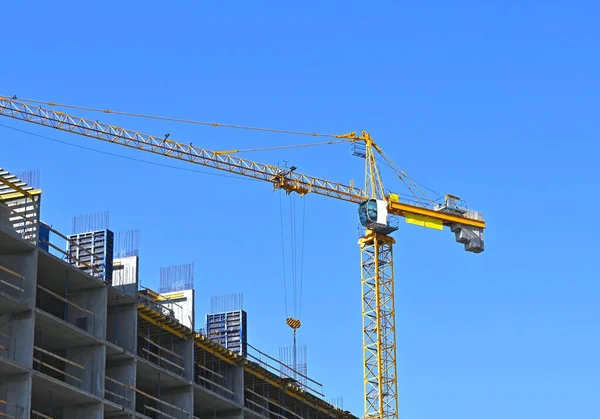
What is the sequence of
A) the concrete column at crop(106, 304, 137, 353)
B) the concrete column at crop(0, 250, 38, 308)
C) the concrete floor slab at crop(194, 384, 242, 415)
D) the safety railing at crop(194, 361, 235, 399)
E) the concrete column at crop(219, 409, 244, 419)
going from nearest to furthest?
the concrete column at crop(0, 250, 38, 308) < the concrete column at crop(106, 304, 137, 353) < the concrete floor slab at crop(194, 384, 242, 415) < the safety railing at crop(194, 361, 235, 399) < the concrete column at crop(219, 409, 244, 419)

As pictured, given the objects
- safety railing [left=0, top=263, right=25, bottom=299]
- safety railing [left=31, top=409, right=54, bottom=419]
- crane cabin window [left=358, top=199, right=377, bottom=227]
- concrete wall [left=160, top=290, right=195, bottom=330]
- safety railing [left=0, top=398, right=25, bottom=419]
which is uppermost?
→ crane cabin window [left=358, top=199, right=377, bottom=227]

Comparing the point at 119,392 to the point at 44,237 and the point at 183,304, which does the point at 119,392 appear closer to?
the point at 44,237

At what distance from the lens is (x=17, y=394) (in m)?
48.9

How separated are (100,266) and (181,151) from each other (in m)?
44.9

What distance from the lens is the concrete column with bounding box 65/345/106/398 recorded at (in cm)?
5350

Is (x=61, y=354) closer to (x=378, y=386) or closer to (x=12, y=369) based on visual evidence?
(x=12, y=369)

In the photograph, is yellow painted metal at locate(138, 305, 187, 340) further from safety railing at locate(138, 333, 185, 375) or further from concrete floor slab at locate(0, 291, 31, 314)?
concrete floor slab at locate(0, 291, 31, 314)

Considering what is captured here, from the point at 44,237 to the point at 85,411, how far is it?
25.0 ft

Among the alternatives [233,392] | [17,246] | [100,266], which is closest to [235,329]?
[233,392]

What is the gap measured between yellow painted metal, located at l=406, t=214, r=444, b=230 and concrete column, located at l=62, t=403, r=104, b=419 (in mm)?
58599

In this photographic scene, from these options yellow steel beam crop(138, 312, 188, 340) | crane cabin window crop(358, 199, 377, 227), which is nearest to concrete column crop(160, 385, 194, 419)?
yellow steel beam crop(138, 312, 188, 340)

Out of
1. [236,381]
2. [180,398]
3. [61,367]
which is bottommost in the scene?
[180,398]

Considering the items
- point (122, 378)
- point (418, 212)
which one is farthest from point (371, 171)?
point (122, 378)

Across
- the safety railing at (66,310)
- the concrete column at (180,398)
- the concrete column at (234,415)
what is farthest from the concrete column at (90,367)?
the concrete column at (234,415)
